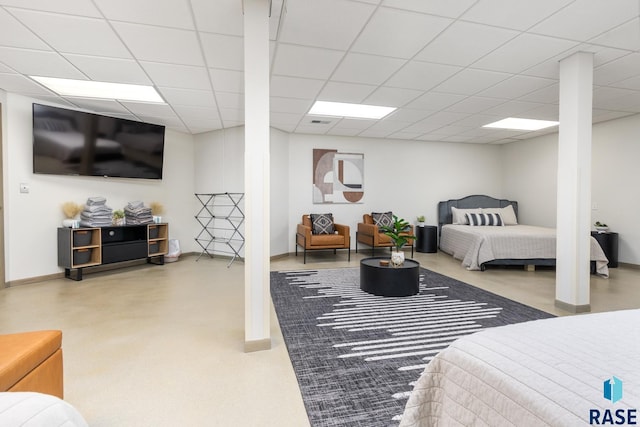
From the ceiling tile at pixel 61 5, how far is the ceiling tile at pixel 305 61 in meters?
1.47

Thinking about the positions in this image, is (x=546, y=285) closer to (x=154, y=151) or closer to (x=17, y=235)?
(x=154, y=151)

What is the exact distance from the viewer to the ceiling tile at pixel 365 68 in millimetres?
3172

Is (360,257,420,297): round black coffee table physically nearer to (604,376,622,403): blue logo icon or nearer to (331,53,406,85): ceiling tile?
(331,53,406,85): ceiling tile

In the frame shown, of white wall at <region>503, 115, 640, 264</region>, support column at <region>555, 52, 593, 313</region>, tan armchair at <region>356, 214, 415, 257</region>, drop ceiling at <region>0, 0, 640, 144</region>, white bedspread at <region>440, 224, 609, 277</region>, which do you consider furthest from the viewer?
Result: tan armchair at <region>356, 214, 415, 257</region>

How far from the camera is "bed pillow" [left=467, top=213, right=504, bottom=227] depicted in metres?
6.48

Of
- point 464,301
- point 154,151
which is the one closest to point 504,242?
point 464,301

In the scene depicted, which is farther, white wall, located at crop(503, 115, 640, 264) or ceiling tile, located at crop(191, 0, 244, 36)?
white wall, located at crop(503, 115, 640, 264)

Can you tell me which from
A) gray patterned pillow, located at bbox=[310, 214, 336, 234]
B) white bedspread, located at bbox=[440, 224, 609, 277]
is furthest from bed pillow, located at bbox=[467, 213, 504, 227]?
gray patterned pillow, located at bbox=[310, 214, 336, 234]

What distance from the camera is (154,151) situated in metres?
5.57

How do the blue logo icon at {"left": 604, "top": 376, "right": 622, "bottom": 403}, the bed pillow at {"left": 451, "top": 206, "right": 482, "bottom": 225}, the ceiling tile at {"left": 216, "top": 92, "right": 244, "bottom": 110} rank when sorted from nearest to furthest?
the blue logo icon at {"left": 604, "top": 376, "right": 622, "bottom": 403} < the ceiling tile at {"left": 216, "top": 92, "right": 244, "bottom": 110} < the bed pillow at {"left": 451, "top": 206, "right": 482, "bottom": 225}

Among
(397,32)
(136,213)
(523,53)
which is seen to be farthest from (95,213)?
(523,53)

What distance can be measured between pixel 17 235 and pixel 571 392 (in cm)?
574

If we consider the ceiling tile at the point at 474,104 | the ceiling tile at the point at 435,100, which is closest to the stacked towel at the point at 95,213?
the ceiling tile at the point at 435,100

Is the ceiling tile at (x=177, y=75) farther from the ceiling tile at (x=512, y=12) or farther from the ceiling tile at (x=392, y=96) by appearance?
the ceiling tile at (x=512, y=12)
